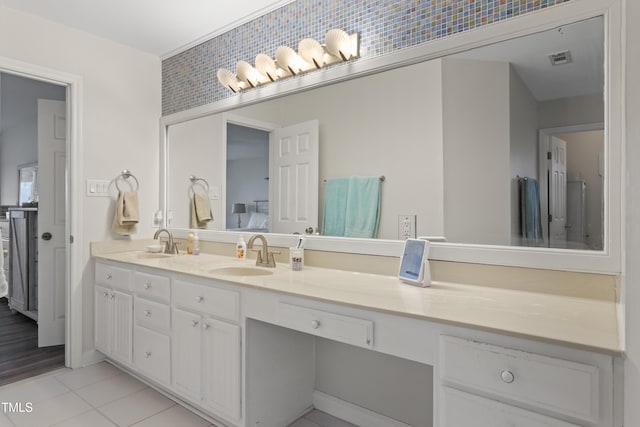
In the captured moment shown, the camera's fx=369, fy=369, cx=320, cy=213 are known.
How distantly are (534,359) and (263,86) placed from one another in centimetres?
204

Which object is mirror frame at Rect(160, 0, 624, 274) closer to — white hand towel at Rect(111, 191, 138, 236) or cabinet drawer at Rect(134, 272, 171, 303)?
cabinet drawer at Rect(134, 272, 171, 303)

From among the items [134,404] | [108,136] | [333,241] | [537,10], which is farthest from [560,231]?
[108,136]

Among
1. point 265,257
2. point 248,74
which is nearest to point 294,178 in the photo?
point 265,257

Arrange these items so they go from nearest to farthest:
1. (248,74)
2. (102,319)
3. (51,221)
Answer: (248,74) → (102,319) → (51,221)

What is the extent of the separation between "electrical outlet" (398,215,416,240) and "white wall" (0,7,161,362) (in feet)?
7.04

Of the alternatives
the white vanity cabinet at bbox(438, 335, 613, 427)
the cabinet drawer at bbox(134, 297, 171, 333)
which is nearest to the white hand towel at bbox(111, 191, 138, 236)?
the cabinet drawer at bbox(134, 297, 171, 333)

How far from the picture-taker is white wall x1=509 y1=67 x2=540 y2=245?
1.47 meters

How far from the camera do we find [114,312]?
2436mm

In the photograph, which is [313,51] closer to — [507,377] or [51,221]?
[507,377]

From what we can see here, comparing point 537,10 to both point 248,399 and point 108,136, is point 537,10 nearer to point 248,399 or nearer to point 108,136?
point 248,399

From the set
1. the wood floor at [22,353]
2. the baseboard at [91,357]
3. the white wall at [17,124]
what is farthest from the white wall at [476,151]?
the white wall at [17,124]

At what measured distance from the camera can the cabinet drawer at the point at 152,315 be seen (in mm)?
2045

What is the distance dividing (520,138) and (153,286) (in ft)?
6.62

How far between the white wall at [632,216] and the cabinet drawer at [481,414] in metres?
Answer: 0.20
